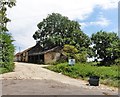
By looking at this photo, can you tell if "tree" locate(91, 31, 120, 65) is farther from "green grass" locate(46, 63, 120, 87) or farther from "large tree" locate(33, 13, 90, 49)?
"green grass" locate(46, 63, 120, 87)

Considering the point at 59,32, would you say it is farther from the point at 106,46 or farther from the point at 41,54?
the point at 106,46

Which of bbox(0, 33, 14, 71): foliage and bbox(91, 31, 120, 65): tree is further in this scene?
bbox(91, 31, 120, 65): tree

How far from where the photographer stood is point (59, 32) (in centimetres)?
6316

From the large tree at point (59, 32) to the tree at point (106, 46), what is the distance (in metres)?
2.63

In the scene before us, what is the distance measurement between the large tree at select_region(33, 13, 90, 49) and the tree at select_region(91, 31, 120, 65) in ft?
8.64

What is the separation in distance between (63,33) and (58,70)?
27.3m

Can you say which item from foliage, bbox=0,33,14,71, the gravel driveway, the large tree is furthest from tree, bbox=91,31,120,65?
the gravel driveway

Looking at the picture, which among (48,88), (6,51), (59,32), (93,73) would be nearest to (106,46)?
(59,32)

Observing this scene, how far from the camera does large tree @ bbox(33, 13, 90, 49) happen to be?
59969 mm

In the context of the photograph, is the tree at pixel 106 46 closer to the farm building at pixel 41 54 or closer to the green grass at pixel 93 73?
the farm building at pixel 41 54

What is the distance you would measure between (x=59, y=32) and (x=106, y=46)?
10997 mm

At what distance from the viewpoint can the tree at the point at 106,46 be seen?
5375cm

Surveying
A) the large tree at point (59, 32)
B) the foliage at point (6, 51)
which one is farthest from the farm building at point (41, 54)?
the foliage at point (6, 51)

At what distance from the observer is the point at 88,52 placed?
56.8 m
